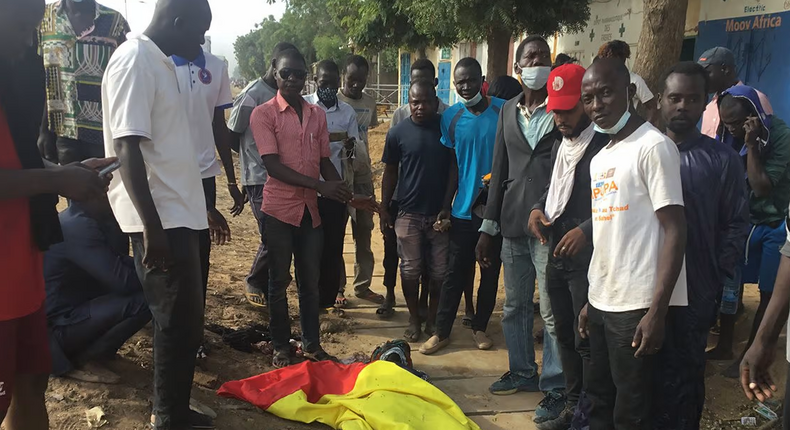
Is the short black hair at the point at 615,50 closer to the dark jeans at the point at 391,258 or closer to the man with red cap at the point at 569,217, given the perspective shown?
the man with red cap at the point at 569,217

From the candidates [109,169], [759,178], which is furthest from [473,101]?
[109,169]

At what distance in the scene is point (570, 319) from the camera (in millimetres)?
3113

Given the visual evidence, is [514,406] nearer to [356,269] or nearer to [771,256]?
[771,256]

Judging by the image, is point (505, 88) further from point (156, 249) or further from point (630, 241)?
point (156, 249)

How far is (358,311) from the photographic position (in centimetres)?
537

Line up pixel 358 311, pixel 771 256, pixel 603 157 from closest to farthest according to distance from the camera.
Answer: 1. pixel 603 157
2. pixel 771 256
3. pixel 358 311

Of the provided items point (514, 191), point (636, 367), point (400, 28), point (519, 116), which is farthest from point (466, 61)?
point (400, 28)

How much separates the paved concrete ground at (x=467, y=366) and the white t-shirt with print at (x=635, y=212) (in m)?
1.38

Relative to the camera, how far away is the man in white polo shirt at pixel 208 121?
3.09 metres

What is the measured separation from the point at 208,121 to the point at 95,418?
162 cm

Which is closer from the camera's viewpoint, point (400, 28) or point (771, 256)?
point (771, 256)

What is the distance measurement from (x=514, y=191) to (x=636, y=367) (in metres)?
1.36

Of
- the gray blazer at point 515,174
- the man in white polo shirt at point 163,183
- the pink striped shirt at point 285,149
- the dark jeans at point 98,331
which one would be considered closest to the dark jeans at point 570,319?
the gray blazer at point 515,174

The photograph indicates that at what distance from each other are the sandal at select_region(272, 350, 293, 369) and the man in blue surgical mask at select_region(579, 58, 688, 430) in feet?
6.96
